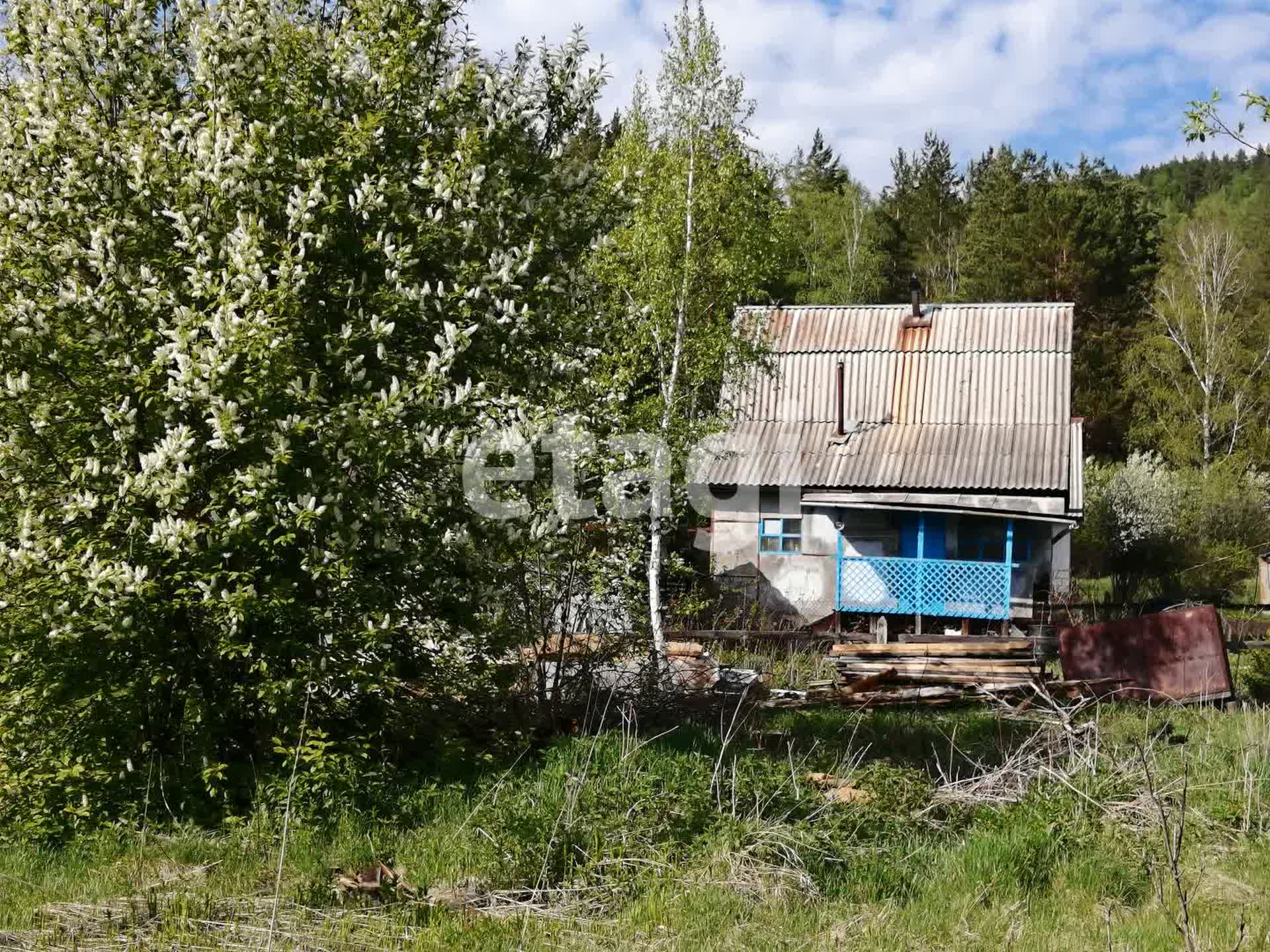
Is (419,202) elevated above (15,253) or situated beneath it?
elevated above

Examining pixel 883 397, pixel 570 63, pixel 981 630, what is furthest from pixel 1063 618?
pixel 570 63

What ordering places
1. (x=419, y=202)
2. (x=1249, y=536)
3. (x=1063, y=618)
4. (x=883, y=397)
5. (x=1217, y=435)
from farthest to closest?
(x=1217, y=435) < (x=1249, y=536) < (x=883, y=397) < (x=1063, y=618) < (x=419, y=202)

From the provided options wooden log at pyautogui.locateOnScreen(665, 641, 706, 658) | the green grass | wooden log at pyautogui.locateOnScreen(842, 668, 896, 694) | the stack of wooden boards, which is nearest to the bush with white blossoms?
the green grass

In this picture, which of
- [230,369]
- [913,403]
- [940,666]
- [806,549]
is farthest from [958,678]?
[913,403]

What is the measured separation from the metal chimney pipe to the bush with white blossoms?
15.8m

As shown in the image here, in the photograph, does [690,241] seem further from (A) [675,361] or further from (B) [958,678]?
(B) [958,678]

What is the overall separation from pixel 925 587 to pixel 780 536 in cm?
342

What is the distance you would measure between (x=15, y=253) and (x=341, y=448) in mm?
2361

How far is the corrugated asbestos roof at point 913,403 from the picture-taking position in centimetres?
2139

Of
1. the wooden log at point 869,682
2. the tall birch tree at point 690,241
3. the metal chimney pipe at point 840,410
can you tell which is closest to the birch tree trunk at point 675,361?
the tall birch tree at point 690,241

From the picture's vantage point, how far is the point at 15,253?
6.94 m

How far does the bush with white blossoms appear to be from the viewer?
21.6 feet

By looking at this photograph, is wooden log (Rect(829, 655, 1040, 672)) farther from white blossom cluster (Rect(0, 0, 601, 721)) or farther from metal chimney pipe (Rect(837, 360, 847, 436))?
metal chimney pipe (Rect(837, 360, 847, 436))

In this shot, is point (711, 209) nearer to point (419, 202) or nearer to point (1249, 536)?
point (419, 202)
